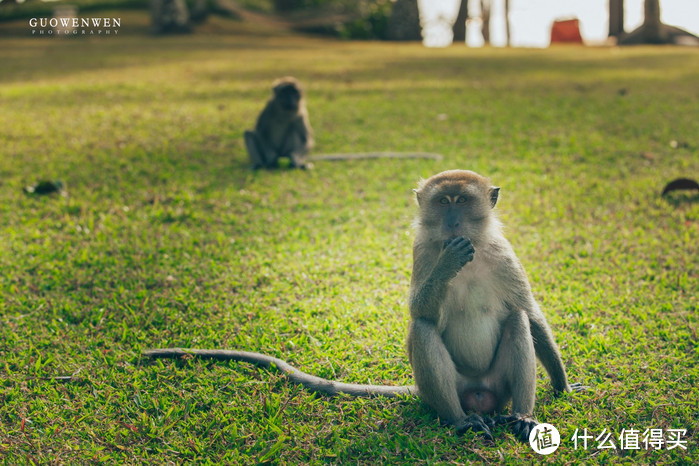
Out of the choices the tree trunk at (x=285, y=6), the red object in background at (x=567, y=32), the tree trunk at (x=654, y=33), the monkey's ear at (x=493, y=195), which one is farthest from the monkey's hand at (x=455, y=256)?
the red object in background at (x=567, y=32)

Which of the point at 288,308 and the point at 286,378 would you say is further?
the point at 288,308

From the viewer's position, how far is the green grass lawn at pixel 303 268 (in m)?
3.46

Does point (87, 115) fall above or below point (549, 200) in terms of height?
above

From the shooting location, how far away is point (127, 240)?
20.0 feet

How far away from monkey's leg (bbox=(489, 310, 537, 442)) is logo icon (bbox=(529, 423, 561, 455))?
3 cm

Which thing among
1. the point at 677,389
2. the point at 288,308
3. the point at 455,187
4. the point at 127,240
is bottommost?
the point at 677,389

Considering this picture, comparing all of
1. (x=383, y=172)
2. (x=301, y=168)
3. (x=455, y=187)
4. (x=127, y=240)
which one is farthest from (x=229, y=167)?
(x=455, y=187)

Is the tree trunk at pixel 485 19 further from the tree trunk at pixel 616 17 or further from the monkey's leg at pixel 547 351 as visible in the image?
the monkey's leg at pixel 547 351

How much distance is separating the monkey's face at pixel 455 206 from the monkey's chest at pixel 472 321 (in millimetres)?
287

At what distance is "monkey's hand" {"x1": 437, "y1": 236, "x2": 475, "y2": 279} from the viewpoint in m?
3.04

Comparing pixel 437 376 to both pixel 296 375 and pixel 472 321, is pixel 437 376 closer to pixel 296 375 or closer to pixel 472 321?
pixel 472 321

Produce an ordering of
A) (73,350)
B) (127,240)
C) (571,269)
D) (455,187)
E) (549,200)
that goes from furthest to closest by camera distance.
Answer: (549,200), (127,240), (571,269), (73,350), (455,187)

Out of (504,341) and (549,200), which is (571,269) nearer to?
(549,200)

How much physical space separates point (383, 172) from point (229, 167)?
213 cm
